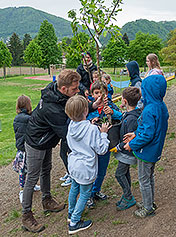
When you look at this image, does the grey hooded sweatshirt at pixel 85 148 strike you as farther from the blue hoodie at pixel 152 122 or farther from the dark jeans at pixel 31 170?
the dark jeans at pixel 31 170

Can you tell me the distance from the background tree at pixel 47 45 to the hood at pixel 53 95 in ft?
171

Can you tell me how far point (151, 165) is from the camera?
10.2 ft

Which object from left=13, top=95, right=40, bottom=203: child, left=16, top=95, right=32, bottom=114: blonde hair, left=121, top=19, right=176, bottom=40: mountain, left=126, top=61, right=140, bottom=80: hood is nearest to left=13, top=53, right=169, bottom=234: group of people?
left=13, top=95, right=40, bottom=203: child

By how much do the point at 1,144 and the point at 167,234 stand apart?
815cm

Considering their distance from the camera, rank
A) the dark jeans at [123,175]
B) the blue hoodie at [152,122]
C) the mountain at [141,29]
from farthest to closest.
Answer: the mountain at [141,29]
the dark jeans at [123,175]
the blue hoodie at [152,122]

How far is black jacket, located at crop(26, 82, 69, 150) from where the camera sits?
3223 mm

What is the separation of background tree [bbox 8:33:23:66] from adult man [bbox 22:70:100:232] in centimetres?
7481

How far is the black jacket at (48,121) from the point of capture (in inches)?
127

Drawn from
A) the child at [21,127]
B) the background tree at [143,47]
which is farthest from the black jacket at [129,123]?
the background tree at [143,47]

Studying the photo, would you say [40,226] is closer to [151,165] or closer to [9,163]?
[151,165]

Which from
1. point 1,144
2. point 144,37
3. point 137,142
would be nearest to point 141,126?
point 137,142

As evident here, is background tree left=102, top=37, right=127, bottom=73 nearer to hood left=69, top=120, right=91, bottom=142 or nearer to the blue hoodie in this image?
the blue hoodie

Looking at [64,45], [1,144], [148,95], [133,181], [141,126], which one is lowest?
[1,144]

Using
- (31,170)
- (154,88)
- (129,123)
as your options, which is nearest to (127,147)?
(129,123)
